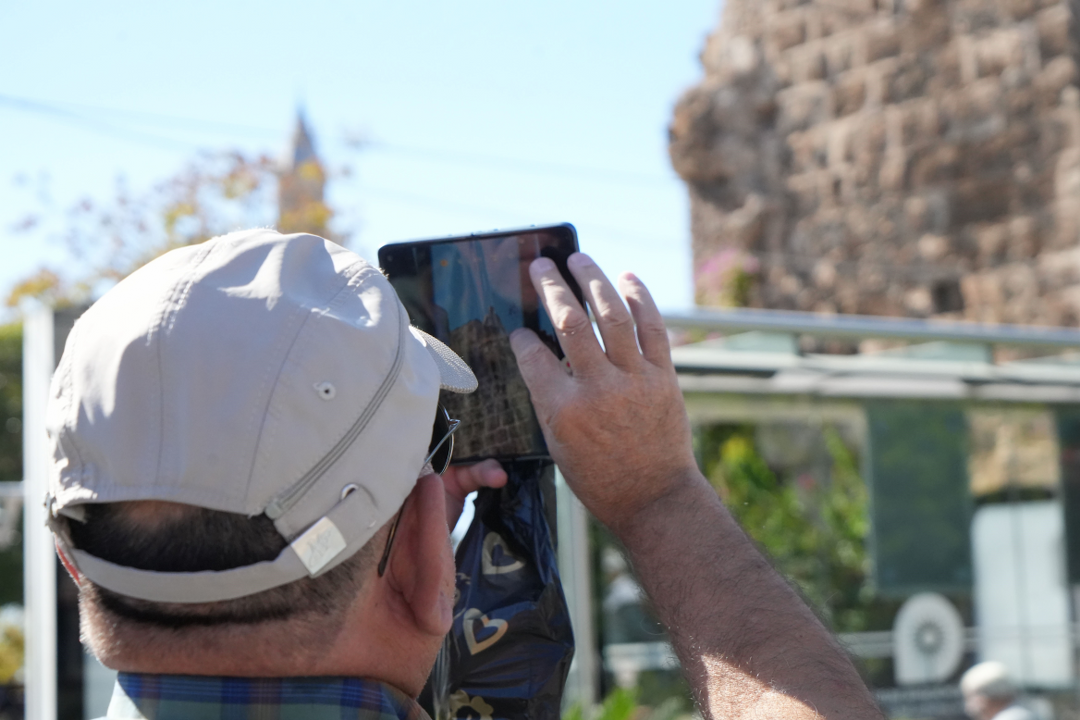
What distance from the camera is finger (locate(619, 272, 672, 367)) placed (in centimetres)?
145

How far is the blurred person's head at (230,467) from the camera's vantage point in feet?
3.33

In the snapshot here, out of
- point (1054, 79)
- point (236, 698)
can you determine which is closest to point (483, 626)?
point (236, 698)

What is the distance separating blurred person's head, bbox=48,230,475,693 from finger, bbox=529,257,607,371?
34 cm

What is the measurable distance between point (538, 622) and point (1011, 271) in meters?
15.3

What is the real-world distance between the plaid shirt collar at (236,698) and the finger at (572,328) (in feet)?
1.64

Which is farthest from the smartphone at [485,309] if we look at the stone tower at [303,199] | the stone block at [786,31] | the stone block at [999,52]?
the stone block at [786,31]

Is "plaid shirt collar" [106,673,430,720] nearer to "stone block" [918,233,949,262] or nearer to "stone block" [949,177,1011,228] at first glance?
"stone block" [949,177,1011,228]

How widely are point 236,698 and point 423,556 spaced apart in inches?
8.8

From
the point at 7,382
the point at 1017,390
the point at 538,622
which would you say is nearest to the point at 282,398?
the point at 538,622

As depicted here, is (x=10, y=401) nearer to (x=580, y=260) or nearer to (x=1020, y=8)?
(x=1020, y=8)

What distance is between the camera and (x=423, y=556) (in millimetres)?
1167

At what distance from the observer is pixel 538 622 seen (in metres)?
1.61

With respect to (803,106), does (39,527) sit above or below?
below

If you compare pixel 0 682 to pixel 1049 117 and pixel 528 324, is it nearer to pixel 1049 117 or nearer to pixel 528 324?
pixel 528 324
